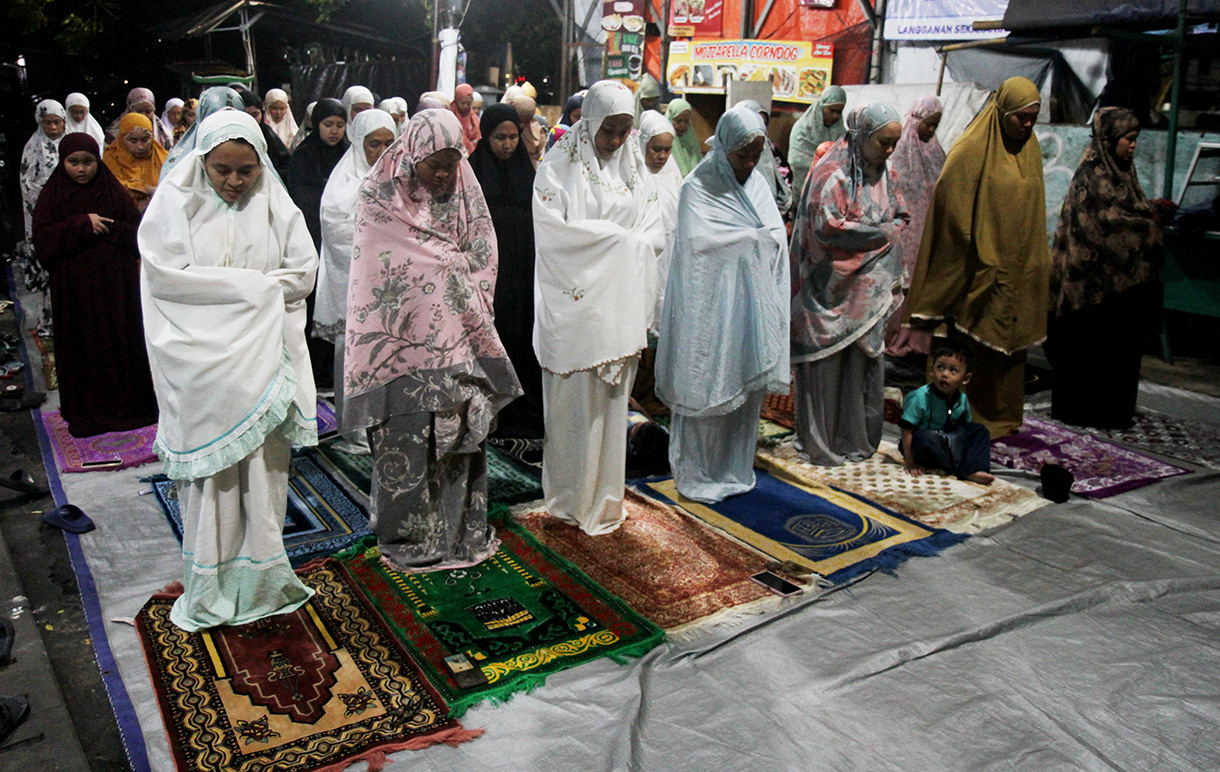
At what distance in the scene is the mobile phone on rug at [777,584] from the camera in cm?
346

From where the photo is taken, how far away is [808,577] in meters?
3.57

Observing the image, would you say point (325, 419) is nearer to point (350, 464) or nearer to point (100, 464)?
point (350, 464)

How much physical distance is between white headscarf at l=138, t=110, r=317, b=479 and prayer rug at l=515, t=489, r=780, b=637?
52.4 inches

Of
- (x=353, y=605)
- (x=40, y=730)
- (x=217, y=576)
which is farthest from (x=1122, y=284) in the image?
(x=40, y=730)

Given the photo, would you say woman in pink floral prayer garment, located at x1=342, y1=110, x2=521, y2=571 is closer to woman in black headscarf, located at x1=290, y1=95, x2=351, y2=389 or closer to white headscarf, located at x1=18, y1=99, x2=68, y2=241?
woman in black headscarf, located at x1=290, y1=95, x2=351, y2=389

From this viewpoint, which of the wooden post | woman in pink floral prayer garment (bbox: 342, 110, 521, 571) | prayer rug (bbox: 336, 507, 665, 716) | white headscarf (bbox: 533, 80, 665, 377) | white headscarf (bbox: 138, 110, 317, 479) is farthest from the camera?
the wooden post

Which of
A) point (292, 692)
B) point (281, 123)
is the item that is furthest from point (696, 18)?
point (292, 692)

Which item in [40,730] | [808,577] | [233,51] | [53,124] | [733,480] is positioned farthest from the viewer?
[233,51]

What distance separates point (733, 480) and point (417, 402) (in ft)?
5.38

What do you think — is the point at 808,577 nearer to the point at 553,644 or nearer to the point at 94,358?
the point at 553,644

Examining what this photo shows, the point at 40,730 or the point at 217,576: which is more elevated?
the point at 217,576

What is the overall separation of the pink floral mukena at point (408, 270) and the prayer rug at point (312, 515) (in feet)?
2.68

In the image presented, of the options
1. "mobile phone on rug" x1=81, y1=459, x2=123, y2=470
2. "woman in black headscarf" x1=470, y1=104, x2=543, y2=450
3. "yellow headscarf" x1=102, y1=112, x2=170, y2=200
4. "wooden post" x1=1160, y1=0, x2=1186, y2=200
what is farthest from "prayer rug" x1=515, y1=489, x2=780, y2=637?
"wooden post" x1=1160, y1=0, x2=1186, y2=200

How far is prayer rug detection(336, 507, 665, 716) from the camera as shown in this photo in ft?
9.64
